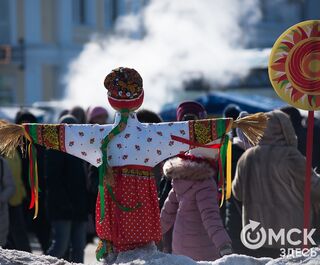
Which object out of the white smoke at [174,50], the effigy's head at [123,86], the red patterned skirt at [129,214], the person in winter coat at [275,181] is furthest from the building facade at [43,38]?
the red patterned skirt at [129,214]

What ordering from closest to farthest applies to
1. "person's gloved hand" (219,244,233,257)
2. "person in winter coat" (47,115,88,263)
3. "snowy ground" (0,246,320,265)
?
"snowy ground" (0,246,320,265) < "person's gloved hand" (219,244,233,257) < "person in winter coat" (47,115,88,263)

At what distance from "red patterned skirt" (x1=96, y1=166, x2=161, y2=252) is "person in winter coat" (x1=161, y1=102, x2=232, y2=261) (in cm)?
89

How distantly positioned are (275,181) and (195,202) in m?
0.61

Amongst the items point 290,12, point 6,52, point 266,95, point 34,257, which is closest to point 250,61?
point 266,95

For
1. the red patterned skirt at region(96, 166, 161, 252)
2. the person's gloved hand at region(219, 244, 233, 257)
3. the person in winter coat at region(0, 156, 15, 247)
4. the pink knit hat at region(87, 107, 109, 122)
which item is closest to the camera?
the red patterned skirt at region(96, 166, 161, 252)

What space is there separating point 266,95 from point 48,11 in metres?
14.9

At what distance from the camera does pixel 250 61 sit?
13531 mm

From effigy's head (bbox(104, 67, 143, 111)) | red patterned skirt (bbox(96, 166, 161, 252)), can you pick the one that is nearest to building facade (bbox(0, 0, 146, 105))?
effigy's head (bbox(104, 67, 143, 111))

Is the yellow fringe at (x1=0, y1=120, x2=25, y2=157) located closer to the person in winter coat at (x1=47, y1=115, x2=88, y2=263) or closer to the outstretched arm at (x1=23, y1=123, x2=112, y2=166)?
the outstretched arm at (x1=23, y1=123, x2=112, y2=166)

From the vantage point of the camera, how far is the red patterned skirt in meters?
4.48

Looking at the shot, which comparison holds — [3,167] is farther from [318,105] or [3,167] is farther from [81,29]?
[81,29]

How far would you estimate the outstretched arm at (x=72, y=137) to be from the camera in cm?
454

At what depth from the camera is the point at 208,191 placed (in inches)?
215

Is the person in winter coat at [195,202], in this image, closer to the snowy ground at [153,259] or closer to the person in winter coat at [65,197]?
the snowy ground at [153,259]
